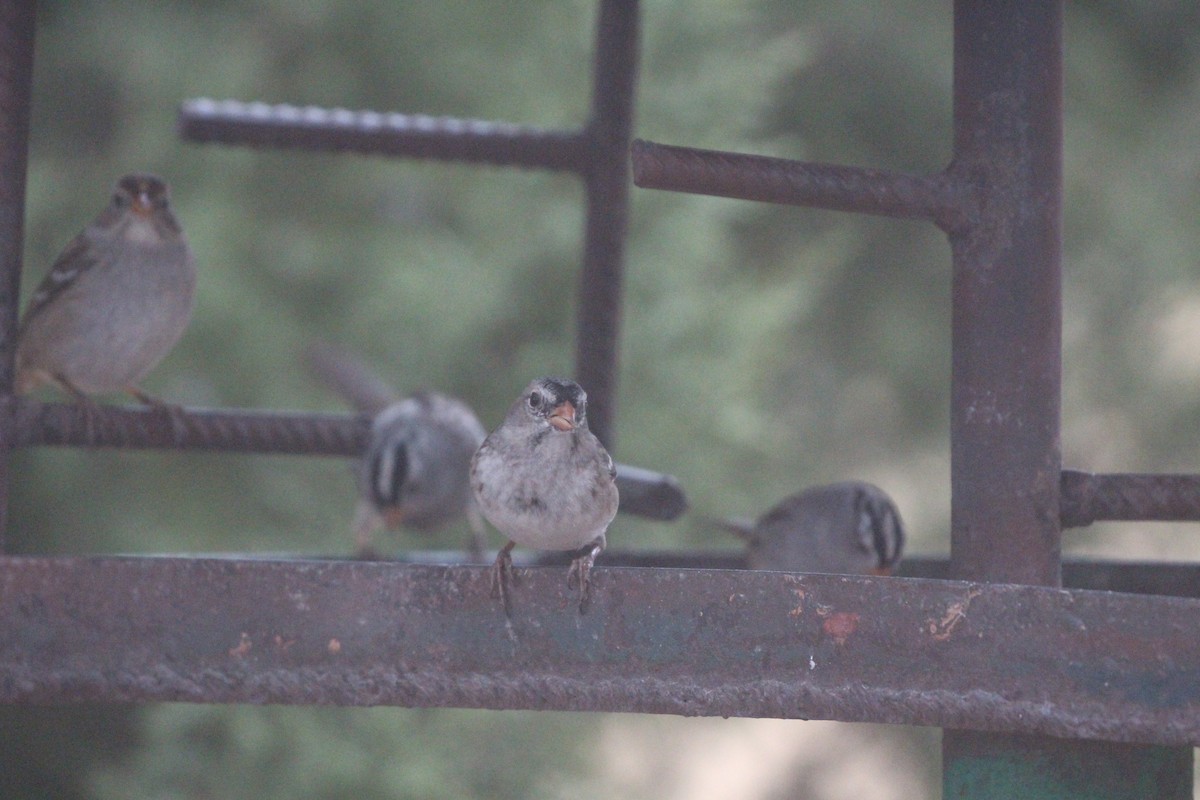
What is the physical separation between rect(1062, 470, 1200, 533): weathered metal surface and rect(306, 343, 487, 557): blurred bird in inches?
81.8

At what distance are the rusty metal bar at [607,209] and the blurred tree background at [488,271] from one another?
2.17m

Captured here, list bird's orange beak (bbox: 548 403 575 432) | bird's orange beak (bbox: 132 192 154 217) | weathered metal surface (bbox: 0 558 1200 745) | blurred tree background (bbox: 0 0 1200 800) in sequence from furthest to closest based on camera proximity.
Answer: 1. blurred tree background (bbox: 0 0 1200 800)
2. bird's orange beak (bbox: 132 192 154 217)
3. bird's orange beak (bbox: 548 403 575 432)
4. weathered metal surface (bbox: 0 558 1200 745)

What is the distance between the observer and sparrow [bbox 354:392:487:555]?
390cm

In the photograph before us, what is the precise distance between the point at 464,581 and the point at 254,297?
160 inches

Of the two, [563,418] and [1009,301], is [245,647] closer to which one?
[563,418]

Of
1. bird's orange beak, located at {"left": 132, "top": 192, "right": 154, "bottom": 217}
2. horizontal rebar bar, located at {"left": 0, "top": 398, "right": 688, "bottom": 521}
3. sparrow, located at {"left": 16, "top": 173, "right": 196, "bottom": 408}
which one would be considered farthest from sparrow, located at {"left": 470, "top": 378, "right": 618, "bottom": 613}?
bird's orange beak, located at {"left": 132, "top": 192, "right": 154, "bottom": 217}

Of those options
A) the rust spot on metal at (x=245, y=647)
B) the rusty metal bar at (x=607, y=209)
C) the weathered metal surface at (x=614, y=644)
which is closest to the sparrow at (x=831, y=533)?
the rusty metal bar at (x=607, y=209)

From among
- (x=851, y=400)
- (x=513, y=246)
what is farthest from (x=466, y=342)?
(x=851, y=400)

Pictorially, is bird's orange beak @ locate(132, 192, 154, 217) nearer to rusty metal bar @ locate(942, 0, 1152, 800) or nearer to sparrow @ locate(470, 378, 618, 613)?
sparrow @ locate(470, 378, 618, 613)

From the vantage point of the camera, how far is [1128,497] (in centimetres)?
178

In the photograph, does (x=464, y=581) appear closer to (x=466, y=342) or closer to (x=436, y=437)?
(x=436, y=437)

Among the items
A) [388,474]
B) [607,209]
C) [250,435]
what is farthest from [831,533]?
[250,435]

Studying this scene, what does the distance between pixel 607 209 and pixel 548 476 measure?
97 centimetres

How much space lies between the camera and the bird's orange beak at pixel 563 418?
228 cm
